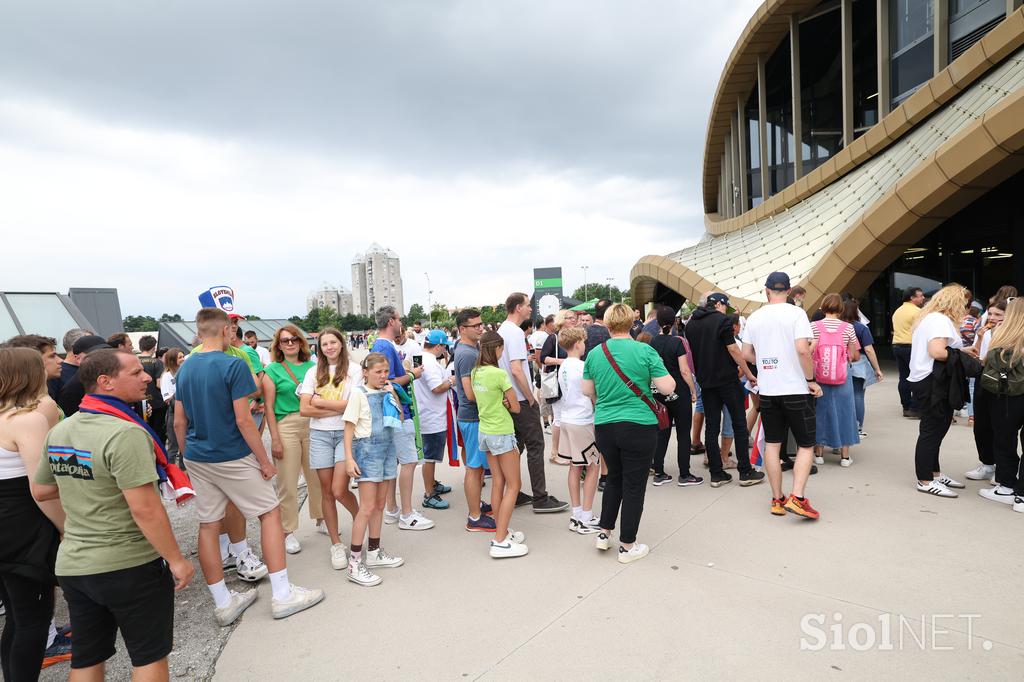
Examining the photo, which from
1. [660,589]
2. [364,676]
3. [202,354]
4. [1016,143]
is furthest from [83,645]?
[1016,143]

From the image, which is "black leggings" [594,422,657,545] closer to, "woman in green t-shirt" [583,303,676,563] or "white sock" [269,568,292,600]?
"woman in green t-shirt" [583,303,676,563]

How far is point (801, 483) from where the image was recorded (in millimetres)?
4543

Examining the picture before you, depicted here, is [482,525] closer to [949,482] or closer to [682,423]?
[682,423]

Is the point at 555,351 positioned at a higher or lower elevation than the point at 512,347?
lower

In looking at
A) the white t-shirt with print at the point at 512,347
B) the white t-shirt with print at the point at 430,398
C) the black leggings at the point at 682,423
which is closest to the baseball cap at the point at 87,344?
the white t-shirt with print at the point at 430,398

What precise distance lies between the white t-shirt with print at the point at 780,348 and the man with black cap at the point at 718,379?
70cm

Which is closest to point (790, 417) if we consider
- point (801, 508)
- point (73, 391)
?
point (801, 508)

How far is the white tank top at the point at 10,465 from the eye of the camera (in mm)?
2719

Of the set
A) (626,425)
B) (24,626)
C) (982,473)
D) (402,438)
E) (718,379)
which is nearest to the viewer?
(24,626)

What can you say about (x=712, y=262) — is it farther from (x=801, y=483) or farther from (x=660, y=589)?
(x=660, y=589)

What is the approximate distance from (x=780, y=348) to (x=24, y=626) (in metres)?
5.41

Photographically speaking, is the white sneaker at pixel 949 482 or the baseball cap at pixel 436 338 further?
the baseball cap at pixel 436 338

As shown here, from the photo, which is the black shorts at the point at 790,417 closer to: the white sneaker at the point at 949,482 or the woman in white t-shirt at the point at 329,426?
the white sneaker at the point at 949,482

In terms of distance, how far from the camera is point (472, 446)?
4859mm
